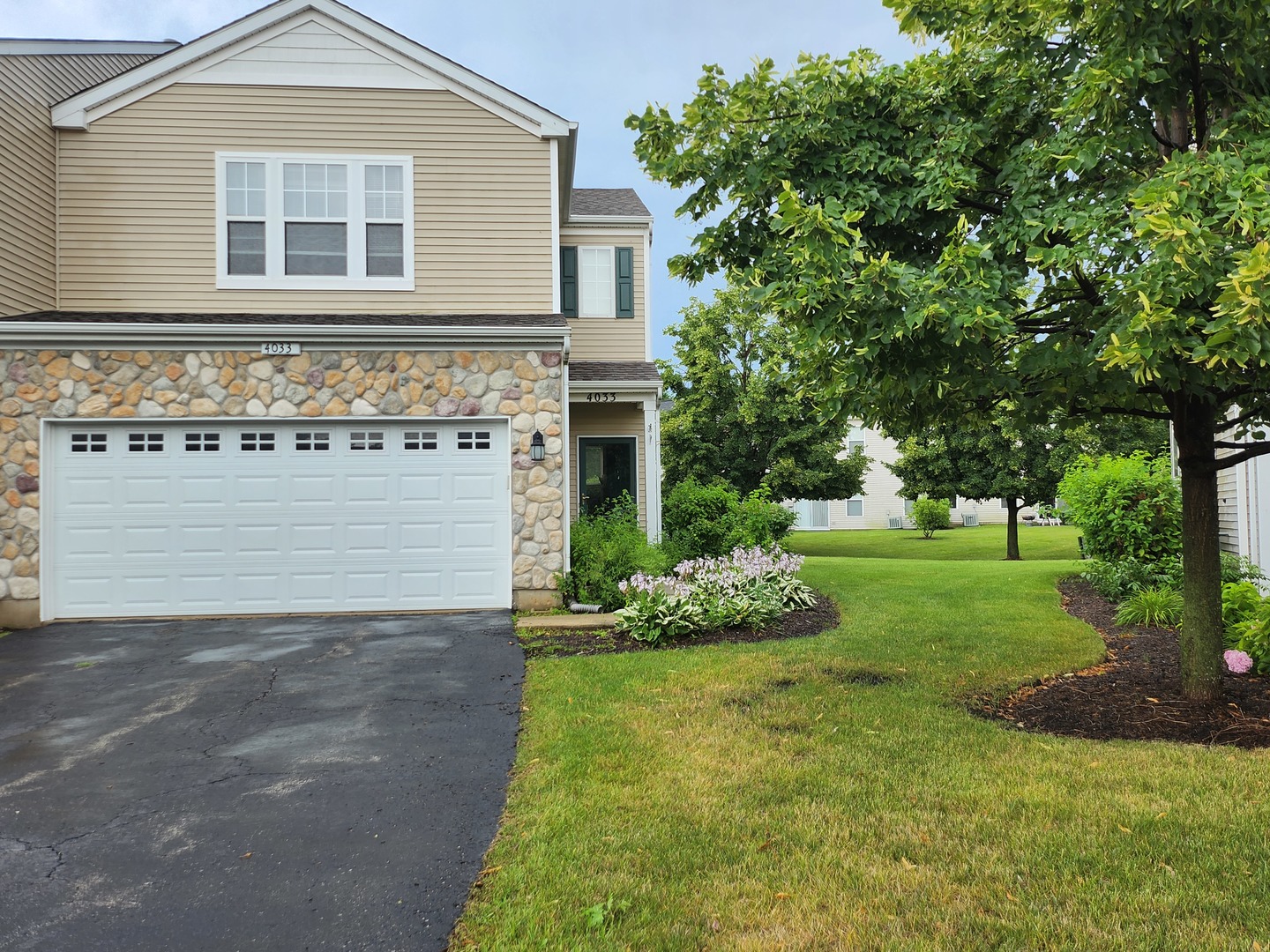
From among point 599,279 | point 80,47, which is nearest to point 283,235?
point 80,47

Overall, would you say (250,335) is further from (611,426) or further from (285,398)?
(611,426)

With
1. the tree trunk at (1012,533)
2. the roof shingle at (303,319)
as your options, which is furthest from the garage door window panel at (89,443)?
the tree trunk at (1012,533)

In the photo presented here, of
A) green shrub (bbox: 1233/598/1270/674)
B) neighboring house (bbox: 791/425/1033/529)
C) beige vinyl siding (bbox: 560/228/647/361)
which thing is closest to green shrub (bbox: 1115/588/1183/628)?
green shrub (bbox: 1233/598/1270/674)

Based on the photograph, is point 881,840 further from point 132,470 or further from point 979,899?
point 132,470

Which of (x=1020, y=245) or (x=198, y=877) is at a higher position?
(x=1020, y=245)

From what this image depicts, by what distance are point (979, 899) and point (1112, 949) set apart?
0.45 metres

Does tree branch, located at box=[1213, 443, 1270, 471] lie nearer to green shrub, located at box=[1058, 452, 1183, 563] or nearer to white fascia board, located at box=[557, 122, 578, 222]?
green shrub, located at box=[1058, 452, 1183, 563]

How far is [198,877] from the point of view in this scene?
11.1ft

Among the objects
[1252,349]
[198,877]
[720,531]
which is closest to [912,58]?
[1252,349]

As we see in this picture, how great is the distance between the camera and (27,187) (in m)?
9.81

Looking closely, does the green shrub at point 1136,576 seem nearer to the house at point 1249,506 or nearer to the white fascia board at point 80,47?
the house at point 1249,506

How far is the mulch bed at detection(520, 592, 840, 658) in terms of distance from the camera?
779 cm

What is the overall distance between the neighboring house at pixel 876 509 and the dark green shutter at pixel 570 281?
26.0m

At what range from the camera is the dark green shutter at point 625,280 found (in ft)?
47.6
